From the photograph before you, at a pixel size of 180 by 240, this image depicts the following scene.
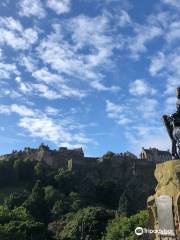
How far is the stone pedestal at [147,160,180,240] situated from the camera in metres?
13.6

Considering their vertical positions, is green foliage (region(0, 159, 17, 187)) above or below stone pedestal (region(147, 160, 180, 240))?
above

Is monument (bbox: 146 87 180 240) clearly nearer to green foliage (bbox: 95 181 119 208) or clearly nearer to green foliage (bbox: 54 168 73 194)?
green foliage (bbox: 95 181 119 208)

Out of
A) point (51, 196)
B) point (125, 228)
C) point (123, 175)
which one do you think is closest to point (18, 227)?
point (125, 228)

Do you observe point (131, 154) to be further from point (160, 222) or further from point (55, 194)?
point (160, 222)

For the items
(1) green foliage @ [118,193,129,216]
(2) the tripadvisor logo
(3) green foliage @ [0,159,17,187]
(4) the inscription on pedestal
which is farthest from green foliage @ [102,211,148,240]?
(3) green foliage @ [0,159,17,187]

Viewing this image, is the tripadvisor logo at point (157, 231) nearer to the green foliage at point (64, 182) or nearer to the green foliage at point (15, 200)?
the green foliage at point (15, 200)

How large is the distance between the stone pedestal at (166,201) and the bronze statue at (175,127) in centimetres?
64

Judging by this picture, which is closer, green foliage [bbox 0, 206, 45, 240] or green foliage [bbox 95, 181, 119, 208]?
green foliage [bbox 0, 206, 45, 240]

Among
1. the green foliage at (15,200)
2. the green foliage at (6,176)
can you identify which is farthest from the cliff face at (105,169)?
the green foliage at (15,200)

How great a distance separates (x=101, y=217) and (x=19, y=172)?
45683mm

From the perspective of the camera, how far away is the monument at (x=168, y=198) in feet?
44.6

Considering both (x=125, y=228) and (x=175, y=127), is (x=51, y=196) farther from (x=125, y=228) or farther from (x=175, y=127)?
(x=175, y=127)

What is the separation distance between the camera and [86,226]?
2474 inches

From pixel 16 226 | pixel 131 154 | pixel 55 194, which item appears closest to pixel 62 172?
pixel 55 194
